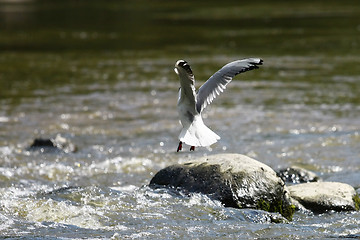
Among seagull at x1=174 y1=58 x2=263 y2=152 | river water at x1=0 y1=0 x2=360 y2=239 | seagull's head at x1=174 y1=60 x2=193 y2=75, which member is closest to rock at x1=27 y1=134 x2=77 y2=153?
river water at x1=0 y1=0 x2=360 y2=239

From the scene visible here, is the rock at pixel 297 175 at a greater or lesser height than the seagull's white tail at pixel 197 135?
lesser

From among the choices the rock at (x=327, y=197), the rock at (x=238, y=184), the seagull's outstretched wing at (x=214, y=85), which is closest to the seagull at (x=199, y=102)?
the seagull's outstretched wing at (x=214, y=85)

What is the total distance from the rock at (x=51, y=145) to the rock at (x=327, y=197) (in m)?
4.74

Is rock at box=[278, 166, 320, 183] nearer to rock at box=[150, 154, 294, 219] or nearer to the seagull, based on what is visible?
rock at box=[150, 154, 294, 219]

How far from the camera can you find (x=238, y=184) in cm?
787

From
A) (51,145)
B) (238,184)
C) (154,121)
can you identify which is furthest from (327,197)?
A: (154,121)

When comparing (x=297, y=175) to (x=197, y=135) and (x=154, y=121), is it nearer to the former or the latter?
(x=197, y=135)

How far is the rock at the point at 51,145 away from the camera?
11758 millimetres

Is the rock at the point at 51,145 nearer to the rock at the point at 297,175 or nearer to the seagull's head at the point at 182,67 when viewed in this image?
the rock at the point at 297,175

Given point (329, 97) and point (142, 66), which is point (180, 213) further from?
point (142, 66)

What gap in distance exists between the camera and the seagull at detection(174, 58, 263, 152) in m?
8.19

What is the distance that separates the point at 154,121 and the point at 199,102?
17.5 ft

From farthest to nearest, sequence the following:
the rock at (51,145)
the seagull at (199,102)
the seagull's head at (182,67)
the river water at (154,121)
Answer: the rock at (51,145)
the seagull at (199,102)
the river water at (154,121)
the seagull's head at (182,67)

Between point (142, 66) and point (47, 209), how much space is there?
1312 centimetres
